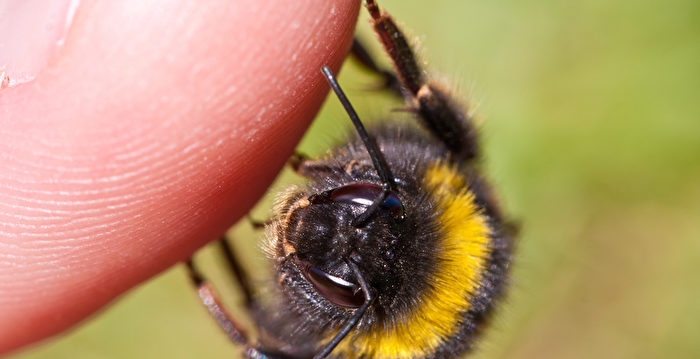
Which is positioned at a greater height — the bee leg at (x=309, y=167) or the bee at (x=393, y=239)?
the bee leg at (x=309, y=167)

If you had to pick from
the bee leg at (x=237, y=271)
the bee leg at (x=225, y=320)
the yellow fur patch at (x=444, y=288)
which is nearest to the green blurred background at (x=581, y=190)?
the bee leg at (x=237, y=271)

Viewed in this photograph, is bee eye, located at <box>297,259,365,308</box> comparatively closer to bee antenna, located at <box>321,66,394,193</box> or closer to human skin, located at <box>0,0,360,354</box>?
bee antenna, located at <box>321,66,394,193</box>

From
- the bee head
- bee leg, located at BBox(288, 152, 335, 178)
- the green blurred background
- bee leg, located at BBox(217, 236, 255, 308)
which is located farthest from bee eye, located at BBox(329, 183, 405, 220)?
the green blurred background

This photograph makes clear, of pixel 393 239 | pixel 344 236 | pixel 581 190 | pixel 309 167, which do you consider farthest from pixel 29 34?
pixel 581 190

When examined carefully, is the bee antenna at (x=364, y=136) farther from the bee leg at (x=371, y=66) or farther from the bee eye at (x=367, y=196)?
the bee leg at (x=371, y=66)

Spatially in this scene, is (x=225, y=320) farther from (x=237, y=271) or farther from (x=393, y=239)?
(x=393, y=239)

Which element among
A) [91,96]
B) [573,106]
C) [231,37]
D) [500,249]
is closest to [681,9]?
[573,106]
